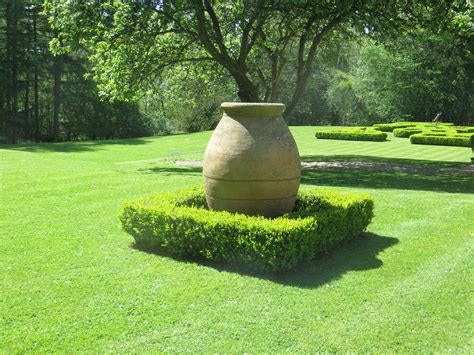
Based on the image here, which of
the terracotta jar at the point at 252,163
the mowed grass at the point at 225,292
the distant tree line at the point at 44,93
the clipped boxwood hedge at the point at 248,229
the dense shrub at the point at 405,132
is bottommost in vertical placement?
the mowed grass at the point at 225,292

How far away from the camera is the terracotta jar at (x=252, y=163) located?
7633 millimetres

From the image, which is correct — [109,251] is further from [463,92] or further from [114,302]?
[463,92]

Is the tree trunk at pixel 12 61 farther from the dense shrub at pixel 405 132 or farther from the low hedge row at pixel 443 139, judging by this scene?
the low hedge row at pixel 443 139

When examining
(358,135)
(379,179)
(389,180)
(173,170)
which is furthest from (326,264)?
(358,135)

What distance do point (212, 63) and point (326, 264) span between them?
15.5m

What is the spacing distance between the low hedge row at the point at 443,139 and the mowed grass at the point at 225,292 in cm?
1871

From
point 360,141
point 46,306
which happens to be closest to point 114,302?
point 46,306

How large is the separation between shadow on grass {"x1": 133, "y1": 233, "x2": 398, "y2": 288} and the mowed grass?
0.03m

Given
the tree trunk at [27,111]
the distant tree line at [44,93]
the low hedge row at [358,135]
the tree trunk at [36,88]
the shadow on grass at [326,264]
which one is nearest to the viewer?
the shadow on grass at [326,264]

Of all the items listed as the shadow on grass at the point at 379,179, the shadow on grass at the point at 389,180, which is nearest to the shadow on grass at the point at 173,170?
the shadow on grass at the point at 379,179

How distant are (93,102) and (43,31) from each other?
678cm

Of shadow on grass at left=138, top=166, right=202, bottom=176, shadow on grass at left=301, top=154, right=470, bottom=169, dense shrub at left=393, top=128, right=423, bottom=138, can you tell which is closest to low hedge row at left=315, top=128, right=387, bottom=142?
dense shrub at left=393, top=128, right=423, bottom=138

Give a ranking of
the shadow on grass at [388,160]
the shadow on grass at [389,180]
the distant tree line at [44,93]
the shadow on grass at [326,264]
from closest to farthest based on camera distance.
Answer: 1. the shadow on grass at [326,264]
2. the shadow on grass at [389,180]
3. the shadow on grass at [388,160]
4. the distant tree line at [44,93]

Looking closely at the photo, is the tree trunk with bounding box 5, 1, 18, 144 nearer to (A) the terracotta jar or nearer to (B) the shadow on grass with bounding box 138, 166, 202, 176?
(B) the shadow on grass with bounding box 138, 166, 202, 176
